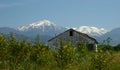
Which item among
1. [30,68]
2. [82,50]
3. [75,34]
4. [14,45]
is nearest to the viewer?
[30,68]

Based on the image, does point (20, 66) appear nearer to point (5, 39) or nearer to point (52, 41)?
point (5, 39)

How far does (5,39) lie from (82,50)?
16.2 ft

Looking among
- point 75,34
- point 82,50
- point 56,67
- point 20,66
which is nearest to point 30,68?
point 20,66

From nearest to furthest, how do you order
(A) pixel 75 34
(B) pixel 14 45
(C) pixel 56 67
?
1. (C) pixel 56 67
2. (B) pixel 14 45
3. (A) pixel 75 34

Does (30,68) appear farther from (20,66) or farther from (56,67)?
(56,67)

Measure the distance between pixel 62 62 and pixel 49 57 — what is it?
0.91 metres

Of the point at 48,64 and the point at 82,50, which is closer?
the point at 48,64

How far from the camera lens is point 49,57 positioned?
67.9ft

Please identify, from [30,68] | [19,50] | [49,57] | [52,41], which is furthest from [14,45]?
[52,41]

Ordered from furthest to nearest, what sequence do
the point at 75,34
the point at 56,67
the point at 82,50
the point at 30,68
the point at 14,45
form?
1. the point at 75,34
2. the point at 82,50
3. the point at 14,45
4. the point at 56,67
5. the point at 30,68

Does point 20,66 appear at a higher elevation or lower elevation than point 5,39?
lower

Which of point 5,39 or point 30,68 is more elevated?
point 5,39

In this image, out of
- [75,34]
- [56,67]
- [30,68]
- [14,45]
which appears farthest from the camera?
[75,34]

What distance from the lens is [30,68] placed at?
17.6m
